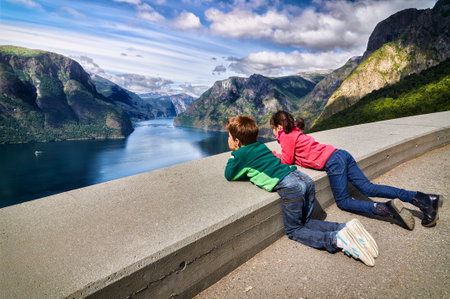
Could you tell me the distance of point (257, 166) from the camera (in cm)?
304

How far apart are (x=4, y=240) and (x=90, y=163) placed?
390 ft

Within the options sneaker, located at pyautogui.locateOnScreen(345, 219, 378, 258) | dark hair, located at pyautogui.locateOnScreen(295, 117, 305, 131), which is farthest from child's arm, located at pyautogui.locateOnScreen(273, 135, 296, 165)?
sneaker, located at pyautogui.locateOnScreen(345, 219, 378, 258)

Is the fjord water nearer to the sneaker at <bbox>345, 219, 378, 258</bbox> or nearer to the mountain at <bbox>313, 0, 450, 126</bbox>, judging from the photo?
the sneaker at <bbox>345, 219, 378, 258</bbox>

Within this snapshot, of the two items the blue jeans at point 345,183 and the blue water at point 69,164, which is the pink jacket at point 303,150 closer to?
the blue jeans at point 345,183

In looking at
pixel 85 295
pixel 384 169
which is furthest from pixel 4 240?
pixel 384 169

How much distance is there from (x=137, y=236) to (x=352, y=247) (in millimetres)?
2159

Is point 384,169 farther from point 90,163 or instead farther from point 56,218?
point 90,163

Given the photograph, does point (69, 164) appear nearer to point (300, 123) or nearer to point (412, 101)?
point (300, 123)

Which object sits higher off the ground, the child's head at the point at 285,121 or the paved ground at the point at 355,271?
the child's head at the point at 285,121

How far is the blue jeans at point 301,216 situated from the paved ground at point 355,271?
0.43 feet

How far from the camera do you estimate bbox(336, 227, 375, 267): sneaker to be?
246 centimetres

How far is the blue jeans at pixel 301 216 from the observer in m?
2.72

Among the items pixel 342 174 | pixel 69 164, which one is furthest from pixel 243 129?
pixel 69 164

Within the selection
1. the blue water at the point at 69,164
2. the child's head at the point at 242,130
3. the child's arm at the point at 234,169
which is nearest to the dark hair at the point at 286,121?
the child's head at the point at 242,130
